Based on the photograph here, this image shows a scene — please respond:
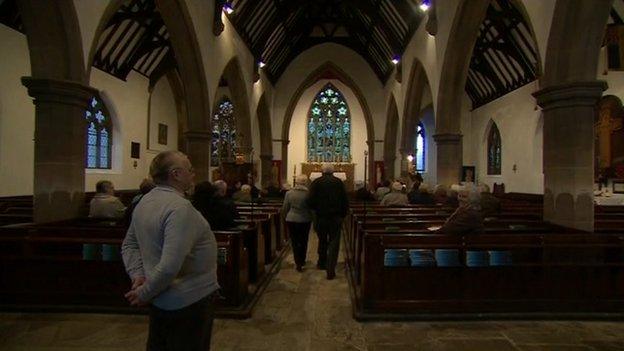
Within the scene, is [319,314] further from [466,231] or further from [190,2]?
[190,2]

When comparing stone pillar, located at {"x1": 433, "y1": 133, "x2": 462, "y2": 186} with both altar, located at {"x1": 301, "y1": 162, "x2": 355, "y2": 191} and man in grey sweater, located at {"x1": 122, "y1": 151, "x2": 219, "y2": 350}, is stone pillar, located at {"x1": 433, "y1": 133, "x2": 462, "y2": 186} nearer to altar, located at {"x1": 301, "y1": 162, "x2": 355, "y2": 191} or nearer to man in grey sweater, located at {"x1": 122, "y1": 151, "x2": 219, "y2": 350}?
man in grey sweater, located at {"x1": 122, "y1": 151, "x2": 219, "y2": 350}

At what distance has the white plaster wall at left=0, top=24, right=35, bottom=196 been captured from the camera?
10.7m

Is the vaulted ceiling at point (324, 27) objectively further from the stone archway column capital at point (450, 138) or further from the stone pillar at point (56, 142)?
the stone pillar at point (56, 142)

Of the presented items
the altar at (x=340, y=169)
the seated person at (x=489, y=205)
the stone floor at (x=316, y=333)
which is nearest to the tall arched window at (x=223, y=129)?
the altar at (x=340, y=169)

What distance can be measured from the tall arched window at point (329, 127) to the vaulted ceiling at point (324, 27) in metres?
2.59

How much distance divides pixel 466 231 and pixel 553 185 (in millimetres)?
2041

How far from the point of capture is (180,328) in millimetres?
2000

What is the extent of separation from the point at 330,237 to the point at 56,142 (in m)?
3.77

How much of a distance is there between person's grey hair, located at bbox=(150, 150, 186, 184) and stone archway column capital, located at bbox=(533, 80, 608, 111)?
16.3 ft

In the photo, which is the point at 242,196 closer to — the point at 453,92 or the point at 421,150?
the point at 453,92

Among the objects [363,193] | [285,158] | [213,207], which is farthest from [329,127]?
[213,207]

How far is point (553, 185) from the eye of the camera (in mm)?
5723

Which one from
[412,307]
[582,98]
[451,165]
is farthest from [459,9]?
[412,307]

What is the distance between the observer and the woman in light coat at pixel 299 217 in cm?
631
